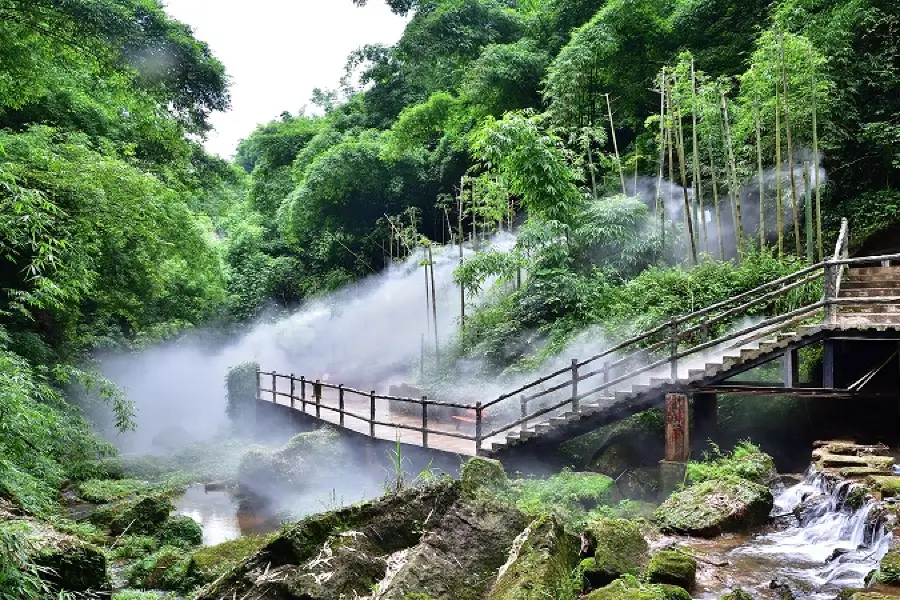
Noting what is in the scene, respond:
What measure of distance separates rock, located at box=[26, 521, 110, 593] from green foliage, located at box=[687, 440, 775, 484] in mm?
7388

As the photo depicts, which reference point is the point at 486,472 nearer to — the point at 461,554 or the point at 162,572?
the point at 162,572

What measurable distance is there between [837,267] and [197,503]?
12661 mm

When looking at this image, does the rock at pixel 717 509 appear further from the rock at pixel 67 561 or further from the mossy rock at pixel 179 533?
the mossy rock at pixel 179 533

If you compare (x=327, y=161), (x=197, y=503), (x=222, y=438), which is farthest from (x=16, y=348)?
(x=327, y=161)

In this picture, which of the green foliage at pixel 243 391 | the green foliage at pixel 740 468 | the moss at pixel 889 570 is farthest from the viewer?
the green foliage at pixel 243 391

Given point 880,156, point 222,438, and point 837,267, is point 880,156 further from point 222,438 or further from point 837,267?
point 222,438

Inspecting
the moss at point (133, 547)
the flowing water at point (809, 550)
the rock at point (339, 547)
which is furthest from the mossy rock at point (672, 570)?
the moss at point (133, 547)

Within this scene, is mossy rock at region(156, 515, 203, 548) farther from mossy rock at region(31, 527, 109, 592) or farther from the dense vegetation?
mossy rock at region(31, 527, 109, 592)

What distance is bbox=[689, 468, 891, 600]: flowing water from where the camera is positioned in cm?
616

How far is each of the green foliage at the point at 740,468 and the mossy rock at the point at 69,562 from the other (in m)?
7.38

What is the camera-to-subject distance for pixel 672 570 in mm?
5895

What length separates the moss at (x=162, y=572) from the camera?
24.9ft

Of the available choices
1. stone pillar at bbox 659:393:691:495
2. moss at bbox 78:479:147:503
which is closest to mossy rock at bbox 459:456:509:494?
stone pillar at bbox 659:393:691:495

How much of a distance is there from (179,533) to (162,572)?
2133 mm
